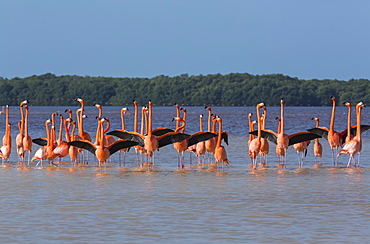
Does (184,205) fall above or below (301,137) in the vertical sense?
below

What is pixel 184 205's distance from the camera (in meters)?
12.2

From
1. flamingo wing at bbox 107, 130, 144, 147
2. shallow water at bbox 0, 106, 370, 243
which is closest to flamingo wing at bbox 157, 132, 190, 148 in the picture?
flamingo wing at bbox 107, 130, 144, 147

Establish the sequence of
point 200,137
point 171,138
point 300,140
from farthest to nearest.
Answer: point 300,140
point 200,137
point 171,138

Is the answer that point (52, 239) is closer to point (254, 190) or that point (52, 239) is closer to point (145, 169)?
point (254, 190)

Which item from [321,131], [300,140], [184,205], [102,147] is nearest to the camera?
[184,205]

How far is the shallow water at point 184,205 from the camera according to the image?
981cm

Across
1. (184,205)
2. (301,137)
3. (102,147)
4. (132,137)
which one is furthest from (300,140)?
(184,205)

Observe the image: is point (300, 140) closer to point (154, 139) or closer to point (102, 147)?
point (154, 139)

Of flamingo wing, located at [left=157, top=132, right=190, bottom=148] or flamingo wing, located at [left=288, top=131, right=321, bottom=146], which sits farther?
flamingo wing, located at [left=288, top=131, right=321, bottom=146]

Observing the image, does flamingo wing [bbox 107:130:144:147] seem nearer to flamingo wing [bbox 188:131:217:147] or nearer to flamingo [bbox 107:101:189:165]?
flamingo [bbox 107:101:189:165]

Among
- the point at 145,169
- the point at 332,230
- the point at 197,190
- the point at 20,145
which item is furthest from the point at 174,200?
the point at 20,145

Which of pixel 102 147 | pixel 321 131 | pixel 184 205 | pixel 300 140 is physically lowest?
pixel 184 205

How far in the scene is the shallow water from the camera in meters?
9.81

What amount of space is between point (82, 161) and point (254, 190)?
8.03 m
